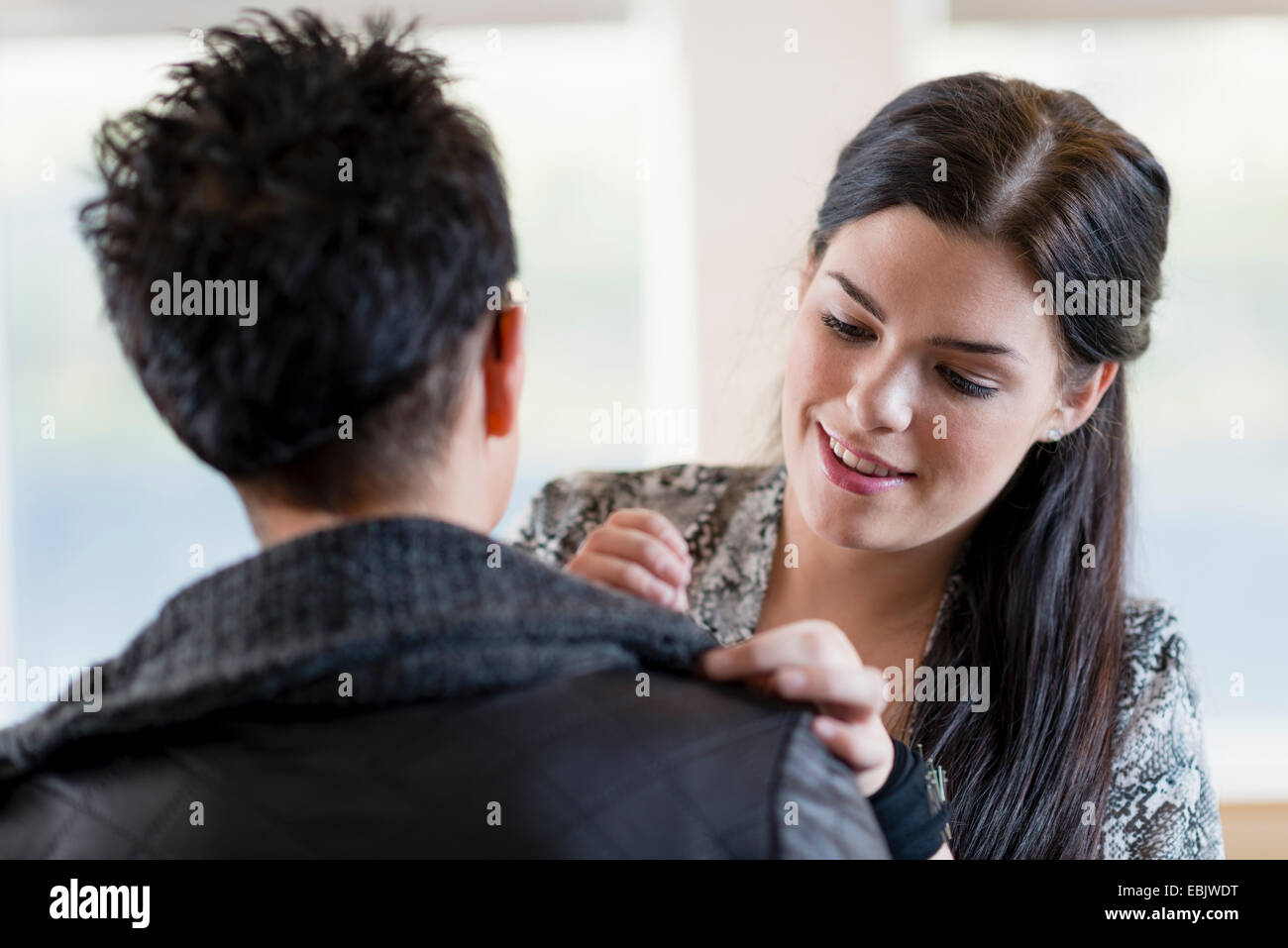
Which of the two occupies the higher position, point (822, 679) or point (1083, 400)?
point (1083, 400)

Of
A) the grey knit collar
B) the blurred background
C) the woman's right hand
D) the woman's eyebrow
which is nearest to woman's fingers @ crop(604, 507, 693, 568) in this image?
the woman's right hand

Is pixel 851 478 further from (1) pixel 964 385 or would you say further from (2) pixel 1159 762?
(2) pixel 1159 762

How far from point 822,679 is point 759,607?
77cm

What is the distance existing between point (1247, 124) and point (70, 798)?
2.57 meters

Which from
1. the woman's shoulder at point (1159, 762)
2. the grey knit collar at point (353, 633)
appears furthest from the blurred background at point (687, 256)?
the grey knit collar at point (353, 633)

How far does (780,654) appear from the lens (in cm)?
77

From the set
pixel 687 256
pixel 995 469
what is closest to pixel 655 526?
pixel 995 469

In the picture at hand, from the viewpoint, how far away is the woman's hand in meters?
0.76

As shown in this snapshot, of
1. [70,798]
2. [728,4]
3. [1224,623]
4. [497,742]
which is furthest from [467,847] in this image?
A: [1224,623]

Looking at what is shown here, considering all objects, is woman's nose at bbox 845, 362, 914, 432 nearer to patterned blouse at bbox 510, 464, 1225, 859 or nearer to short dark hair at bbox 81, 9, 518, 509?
patterned blouse at bbox 510, 464, 1225, 859

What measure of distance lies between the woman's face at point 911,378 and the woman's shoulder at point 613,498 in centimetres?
23

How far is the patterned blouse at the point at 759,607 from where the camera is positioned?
1.35 meters

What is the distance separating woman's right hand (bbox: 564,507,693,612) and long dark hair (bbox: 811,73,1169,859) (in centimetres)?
55

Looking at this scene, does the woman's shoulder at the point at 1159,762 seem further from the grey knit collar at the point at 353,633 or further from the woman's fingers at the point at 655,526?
the grey knit collar at the point at 353,633
